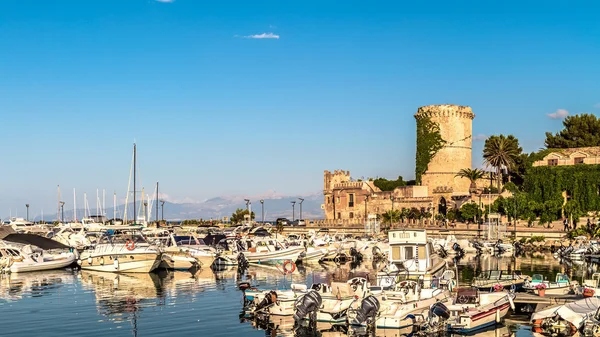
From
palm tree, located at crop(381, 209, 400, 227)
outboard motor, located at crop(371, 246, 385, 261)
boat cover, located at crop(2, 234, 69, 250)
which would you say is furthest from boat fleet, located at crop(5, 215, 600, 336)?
palm tree, located at crop(381, 209, 400, 227)

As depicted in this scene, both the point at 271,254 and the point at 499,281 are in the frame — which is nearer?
the point at 499,281

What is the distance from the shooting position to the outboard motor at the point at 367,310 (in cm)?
2509

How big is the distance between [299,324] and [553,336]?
8.96 m

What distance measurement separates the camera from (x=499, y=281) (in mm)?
34250

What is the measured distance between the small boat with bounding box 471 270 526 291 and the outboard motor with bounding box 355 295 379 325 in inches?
381

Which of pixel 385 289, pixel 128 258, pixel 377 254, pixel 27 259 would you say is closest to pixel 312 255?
pixel 377 254

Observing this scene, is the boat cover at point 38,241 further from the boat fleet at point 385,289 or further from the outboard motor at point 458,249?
the outboard motor at point 458,249

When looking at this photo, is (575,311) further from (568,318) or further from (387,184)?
(387,184)

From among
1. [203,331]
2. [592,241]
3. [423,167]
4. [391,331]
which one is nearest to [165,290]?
[203,331]

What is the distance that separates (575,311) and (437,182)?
218 ft

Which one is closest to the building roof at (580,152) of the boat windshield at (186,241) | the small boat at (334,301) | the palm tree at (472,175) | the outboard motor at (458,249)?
the palm tree at (472,175)

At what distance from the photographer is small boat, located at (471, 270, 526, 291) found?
110 feet

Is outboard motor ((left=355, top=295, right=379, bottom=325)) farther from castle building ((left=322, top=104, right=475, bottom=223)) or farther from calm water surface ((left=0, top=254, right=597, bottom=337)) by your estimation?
castle building ((left=322, top=104, right=475, bottom=223))

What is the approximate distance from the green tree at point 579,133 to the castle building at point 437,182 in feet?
38.5
